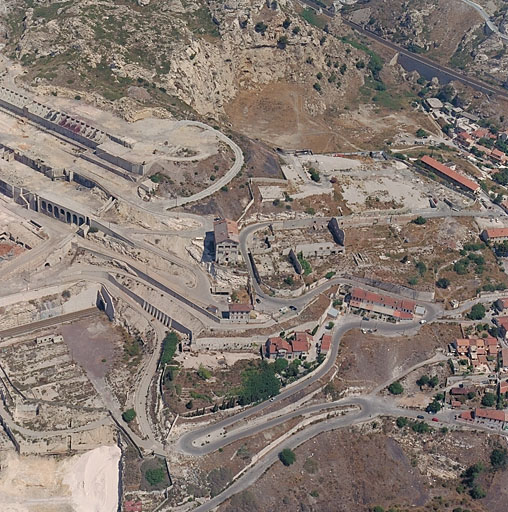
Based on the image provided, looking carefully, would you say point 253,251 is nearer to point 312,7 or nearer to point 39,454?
point 39,454

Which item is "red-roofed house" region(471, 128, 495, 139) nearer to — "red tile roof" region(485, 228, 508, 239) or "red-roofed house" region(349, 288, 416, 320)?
"red tile roof" region(485, 228, 508, 239)

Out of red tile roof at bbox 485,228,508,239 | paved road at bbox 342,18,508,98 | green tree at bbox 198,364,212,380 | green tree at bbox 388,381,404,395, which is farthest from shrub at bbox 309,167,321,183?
paved road at bbox 342,18,508,98

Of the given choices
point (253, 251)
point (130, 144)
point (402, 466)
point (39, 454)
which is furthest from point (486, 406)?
point (130, 144)

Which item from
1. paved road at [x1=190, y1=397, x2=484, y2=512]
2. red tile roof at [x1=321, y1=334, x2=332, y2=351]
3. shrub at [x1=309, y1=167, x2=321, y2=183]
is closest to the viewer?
paved road at [x1=190, y1=397, x2=484, y2=512]

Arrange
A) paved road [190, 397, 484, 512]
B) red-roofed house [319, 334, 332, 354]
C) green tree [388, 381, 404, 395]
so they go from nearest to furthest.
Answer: paved road [190, 397, 484, 512] → green tree [388, 381, 404, 395] → red-roofed house [319, 334, 332, 354]

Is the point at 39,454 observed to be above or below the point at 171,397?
below

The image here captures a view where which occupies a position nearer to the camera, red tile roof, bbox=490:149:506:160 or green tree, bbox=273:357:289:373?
green tree, bbox=273:357:289:373

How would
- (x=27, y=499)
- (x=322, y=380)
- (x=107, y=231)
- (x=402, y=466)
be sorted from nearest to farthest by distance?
1. (x=27, y=499)
2. (x=402, y=466)
3. (x=322, y=380)
4. (x=107, y=231)

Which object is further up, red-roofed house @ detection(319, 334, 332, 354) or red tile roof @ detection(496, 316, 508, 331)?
red tile roof @ detection(496, 316, 508, 331)
